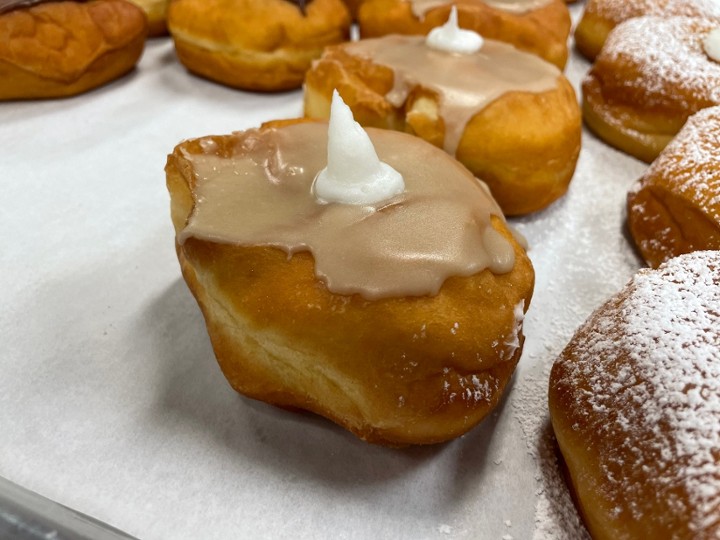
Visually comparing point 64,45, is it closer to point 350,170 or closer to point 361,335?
point 350,170

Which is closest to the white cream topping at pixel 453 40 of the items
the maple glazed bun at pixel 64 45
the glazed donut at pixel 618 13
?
the glazed donut at pixel 618 13

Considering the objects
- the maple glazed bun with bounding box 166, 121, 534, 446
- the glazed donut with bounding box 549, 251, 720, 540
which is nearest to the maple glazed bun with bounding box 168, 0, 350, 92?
the maple glazed bun with bounding box 166, 121, 534, 446

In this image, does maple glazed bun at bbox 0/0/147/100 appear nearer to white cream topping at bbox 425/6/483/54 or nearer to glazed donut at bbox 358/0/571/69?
glazed donut at bbox 358/0/571/69

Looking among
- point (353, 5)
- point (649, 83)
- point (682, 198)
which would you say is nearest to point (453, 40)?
point (649, 83)

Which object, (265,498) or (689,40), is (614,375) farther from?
(689,40)

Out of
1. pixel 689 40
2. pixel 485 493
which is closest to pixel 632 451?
pixel 485 493

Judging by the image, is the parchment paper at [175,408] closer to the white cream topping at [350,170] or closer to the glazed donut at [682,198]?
the glazed donut at [682,198]
